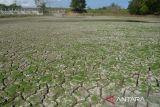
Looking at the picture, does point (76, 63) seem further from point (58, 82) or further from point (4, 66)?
point (4, 66)

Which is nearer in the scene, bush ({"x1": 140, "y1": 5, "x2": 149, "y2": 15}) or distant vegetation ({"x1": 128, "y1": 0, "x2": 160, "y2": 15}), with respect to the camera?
bush ({"x1": 140, "y1": 5, "x2": 149, "y2": 15})

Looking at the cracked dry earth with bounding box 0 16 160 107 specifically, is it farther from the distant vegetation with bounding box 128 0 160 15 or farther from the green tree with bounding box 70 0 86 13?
the green tree with bounding box 70 0 86 13

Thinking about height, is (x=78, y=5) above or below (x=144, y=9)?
above

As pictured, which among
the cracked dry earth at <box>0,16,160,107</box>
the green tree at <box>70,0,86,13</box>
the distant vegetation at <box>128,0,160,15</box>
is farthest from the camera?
the green tree at <box>70,0,86,13</box>

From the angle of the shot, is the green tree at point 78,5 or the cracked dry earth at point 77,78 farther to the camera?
the green tree at point 78,5

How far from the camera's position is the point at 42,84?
4586mm

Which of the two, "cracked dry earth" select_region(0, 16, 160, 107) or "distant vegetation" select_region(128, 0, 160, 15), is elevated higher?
"distant vegetation" select_region(128, 0, 160, 15)

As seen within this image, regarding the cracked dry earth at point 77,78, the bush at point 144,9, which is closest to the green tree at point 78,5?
the bush at point 144,9

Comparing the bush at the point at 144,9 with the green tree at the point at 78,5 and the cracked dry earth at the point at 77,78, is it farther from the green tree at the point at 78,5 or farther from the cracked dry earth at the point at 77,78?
the cracked dry earth at the point at 77,78

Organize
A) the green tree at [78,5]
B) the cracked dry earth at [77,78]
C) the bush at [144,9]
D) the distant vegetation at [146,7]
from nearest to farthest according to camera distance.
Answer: the cracked dry earth at [77,78], the bush at [144,9], the distant vegetation at [146,7], the green tree at [78,5]

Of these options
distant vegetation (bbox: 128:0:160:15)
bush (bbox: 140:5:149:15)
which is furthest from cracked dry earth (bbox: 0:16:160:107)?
distant vegetation (bbox: 128:0:160:15)

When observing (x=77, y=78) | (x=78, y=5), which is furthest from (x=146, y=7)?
(x=77, y=78)

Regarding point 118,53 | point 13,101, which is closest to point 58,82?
point 13,101

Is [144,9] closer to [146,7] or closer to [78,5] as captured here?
[146,7]
